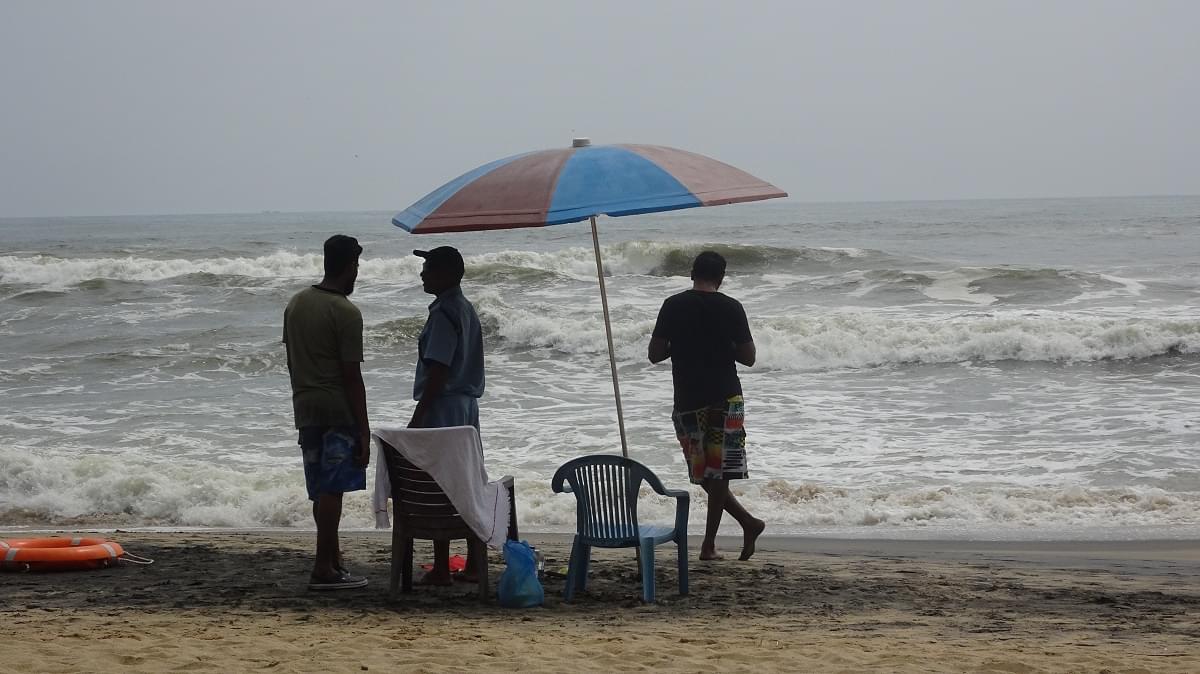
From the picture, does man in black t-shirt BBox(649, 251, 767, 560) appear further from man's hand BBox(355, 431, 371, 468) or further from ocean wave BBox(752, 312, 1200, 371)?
ocean wave BBox(752, 312, 1200, 371)

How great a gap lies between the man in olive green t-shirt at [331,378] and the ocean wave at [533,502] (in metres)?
3.18

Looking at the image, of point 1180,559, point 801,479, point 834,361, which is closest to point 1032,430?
point 801,479

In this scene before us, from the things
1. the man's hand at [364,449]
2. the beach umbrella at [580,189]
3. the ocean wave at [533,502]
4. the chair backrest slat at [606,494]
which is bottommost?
the ocean wave at [533,502]

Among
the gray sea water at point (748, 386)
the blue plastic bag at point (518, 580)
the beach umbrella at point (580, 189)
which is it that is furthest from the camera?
the gray sea water at point (748, 386)

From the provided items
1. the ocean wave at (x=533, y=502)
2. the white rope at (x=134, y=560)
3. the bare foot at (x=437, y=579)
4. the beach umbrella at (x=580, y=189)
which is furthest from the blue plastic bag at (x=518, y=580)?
the ocean wave at (x=533, y=502)

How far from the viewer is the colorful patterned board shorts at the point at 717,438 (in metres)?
5.72

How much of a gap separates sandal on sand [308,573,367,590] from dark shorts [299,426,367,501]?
566 mm

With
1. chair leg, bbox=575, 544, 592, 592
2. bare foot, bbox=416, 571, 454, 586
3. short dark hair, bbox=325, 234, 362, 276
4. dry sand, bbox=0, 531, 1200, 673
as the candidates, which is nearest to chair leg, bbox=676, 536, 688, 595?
dry sand, bbox=0, 531, 1200, 673

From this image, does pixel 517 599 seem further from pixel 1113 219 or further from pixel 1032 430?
pixel 1113 219

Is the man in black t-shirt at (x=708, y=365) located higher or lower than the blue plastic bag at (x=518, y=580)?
higher

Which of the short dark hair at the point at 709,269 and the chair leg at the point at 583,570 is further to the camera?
the short dark hair at the point at 709,269

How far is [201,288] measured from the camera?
25.8 metres

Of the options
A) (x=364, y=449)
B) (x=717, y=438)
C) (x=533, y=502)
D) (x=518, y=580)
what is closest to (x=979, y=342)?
(x=533, y=502)

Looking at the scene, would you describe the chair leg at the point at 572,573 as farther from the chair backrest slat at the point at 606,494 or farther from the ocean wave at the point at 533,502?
the ocean wave at the point at 533,502
